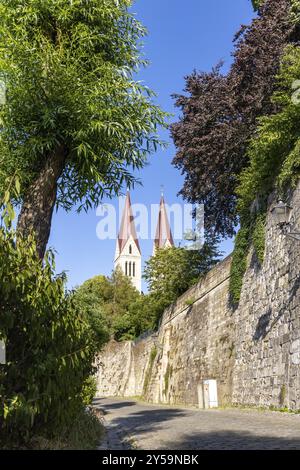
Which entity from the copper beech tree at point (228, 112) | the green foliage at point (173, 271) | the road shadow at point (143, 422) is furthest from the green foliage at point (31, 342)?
the green foliage at point (173, 271)

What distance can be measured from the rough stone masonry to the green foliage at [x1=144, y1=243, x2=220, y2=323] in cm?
141

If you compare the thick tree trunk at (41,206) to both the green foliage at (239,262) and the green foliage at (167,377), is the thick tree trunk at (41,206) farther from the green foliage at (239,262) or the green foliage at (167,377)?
the green foliage at (167,377)

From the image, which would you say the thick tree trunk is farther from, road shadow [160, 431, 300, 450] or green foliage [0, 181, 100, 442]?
road shadow [160, 431, 300, 450]

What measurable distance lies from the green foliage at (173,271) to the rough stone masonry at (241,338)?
1413mm

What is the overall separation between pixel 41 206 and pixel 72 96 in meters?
2.02

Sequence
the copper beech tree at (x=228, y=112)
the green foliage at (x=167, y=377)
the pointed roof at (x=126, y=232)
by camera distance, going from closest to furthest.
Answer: the copper beech tree at (x=228, y=112) → the green foliage at (x=167, y=377) → the pointed roof at (x=126, y=232)

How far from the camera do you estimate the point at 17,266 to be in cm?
451

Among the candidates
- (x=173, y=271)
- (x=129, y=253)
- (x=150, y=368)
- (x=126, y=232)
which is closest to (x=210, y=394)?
(x=173, y=271)

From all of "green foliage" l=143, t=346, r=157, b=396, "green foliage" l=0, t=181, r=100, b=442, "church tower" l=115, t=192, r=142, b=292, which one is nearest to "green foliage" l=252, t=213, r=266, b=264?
"green foliage" l=0, t=181, r=100, b=442

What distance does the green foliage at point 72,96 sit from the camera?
8609 mm

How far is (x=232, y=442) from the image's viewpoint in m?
6.75

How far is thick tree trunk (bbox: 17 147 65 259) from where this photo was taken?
7918 millimetres
